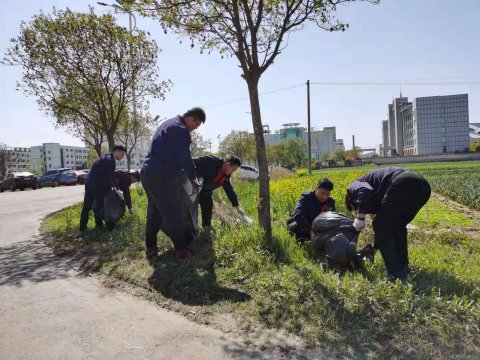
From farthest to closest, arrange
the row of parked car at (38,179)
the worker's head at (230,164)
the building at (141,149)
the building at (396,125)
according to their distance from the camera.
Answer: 1. the building at (396,125)
2. the building at (141,149)
3. the row of parked car at (38,179)
4. the worker's head at (230,164)

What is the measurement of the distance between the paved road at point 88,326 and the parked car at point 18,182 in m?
26.4

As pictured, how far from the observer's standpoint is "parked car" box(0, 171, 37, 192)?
90.7ft

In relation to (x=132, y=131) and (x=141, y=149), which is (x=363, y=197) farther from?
(x=141, y=149)

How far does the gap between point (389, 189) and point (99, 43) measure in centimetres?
864

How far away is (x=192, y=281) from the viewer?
388cm

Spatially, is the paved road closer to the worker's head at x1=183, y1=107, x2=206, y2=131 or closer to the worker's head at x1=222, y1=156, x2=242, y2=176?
the worker's head at x1=183, y1=107, x2=206, y2=131

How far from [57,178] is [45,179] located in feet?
2.85

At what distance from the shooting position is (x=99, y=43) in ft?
32.5

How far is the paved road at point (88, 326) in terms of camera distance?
8.85 ft

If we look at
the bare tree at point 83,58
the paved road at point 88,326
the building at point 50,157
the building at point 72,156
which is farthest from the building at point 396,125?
the paved road at point 88,326

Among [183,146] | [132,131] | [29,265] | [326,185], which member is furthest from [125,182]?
[132,131]

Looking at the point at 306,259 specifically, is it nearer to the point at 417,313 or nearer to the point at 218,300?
the point at 218,300

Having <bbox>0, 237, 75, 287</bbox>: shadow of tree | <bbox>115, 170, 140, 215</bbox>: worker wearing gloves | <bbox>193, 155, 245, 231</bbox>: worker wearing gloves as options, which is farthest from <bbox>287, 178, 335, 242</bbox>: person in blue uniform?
<bbox>115, 170, 140, 215</bbox>: worker wearing gloves

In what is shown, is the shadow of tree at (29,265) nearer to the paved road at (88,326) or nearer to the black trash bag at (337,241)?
the paved road at (88,326)
